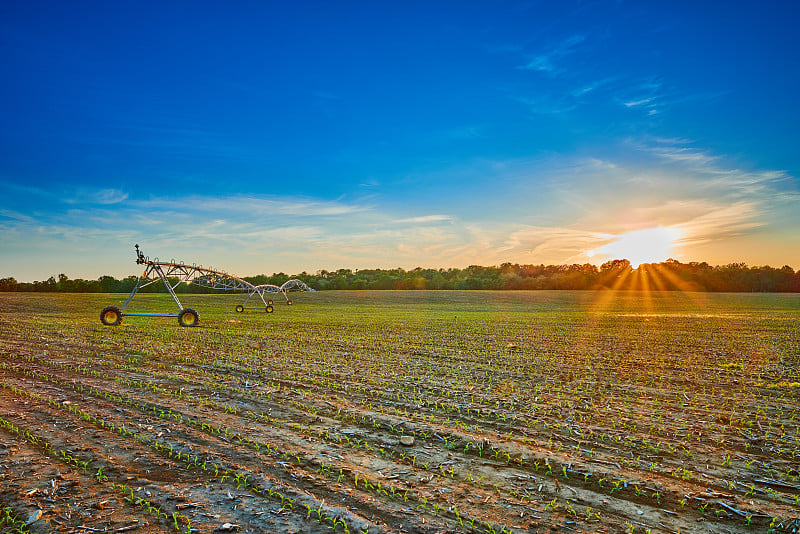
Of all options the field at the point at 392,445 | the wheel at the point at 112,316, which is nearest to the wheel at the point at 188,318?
the wheel at the point at 112,316

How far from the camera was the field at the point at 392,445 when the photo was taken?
477 cm

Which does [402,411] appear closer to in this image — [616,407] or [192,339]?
[616,407]

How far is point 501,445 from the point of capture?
679 cm

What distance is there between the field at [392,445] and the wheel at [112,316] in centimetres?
1016

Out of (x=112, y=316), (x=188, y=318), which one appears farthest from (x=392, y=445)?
(x=112, y=316)

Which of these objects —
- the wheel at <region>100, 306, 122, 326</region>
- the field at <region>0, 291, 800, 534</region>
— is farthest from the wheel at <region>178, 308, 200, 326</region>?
the field at <region>0, 291, 800, 534</region>

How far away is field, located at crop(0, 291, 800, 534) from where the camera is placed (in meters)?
4.77

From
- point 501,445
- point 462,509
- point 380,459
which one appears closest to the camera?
point 462,509

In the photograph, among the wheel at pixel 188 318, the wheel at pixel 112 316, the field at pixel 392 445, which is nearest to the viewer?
the field at pixel 392 445

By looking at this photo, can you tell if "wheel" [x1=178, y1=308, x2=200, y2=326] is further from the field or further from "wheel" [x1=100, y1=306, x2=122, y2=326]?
the field

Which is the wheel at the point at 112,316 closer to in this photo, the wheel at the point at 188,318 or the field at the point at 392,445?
the wheel at the point at 188,318

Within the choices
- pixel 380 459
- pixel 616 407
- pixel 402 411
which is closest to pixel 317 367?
pixel 402 411

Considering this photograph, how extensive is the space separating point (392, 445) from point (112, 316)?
2308 cm

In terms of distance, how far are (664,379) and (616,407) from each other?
4.03 metres
